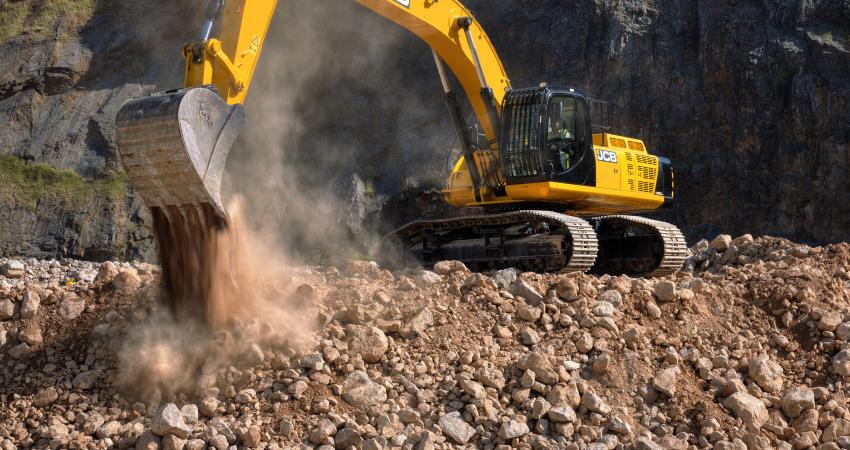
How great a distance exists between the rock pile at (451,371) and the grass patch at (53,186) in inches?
711

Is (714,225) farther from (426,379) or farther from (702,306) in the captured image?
(426,379)

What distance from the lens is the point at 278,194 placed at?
24.9m

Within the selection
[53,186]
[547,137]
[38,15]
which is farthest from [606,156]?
[38,15]

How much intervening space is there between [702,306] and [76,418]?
4.77 m

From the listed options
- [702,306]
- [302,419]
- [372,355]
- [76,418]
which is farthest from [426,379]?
[702,306]

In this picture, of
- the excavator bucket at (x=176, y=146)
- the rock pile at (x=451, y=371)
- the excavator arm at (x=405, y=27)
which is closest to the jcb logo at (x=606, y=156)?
the excavator arm at (x=405, y=27)

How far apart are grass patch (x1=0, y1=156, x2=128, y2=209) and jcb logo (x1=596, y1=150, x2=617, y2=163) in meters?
16.7

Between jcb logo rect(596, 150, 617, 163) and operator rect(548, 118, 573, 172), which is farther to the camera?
jcb logo rect(596, 150, 617, 163)

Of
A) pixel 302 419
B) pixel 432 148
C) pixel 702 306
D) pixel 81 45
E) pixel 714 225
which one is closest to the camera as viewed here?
pixel 302 419

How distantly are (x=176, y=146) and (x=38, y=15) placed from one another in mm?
25427

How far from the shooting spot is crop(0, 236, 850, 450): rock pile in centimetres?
560

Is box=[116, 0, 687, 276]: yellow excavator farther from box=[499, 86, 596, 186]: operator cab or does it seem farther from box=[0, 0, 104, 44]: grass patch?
box=[0, 0, 104, 44]: grass patch

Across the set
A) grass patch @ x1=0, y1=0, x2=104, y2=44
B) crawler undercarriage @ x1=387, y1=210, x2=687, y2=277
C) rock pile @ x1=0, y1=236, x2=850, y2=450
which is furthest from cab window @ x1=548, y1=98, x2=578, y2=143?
grass patch @ x1=0, y1=0, x2=104, y2=44

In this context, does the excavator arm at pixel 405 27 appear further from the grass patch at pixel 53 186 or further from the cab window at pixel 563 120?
the grass patch at pixel 53 186
